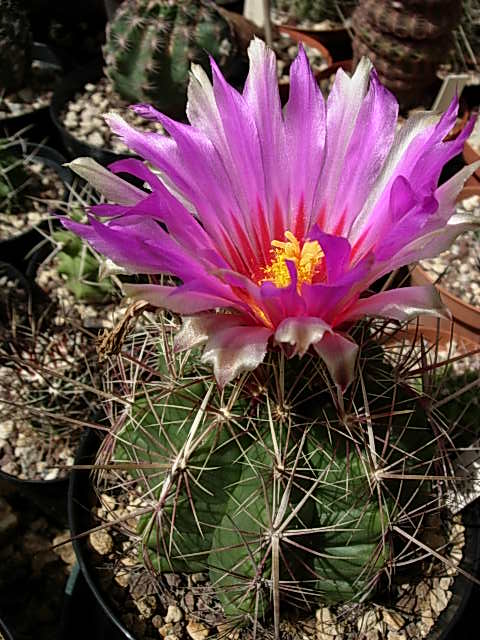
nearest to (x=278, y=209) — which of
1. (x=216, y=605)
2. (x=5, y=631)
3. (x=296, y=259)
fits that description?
(x=296, y=259)

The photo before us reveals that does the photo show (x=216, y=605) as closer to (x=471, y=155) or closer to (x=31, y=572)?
(x=31, y=572)

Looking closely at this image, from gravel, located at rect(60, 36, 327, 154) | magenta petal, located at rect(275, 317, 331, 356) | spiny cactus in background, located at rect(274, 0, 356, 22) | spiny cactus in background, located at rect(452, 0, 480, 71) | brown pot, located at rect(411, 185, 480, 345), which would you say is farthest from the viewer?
spiny cactus in background, located at rect(274, 0, 356, 22)

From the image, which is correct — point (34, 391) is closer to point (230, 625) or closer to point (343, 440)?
point (230, 625)

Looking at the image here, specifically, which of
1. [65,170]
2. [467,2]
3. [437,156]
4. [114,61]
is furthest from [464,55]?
[437,156]

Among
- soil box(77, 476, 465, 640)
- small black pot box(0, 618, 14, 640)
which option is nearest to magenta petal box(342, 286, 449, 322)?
soil box(77, 476, 465, 640)

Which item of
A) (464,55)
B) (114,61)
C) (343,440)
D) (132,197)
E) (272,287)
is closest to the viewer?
(272,287)

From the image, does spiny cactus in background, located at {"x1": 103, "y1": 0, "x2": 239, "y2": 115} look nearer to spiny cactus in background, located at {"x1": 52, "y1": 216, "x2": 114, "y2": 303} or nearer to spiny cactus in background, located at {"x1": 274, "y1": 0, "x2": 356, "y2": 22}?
spiny cactus in background, located at {"x1": 52, "y1": 216, "x2": 114, "y2": 303}

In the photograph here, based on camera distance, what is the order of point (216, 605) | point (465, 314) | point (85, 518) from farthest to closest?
1. point (465, 314)
2. point (85, 518)
3. point (216, 605)
